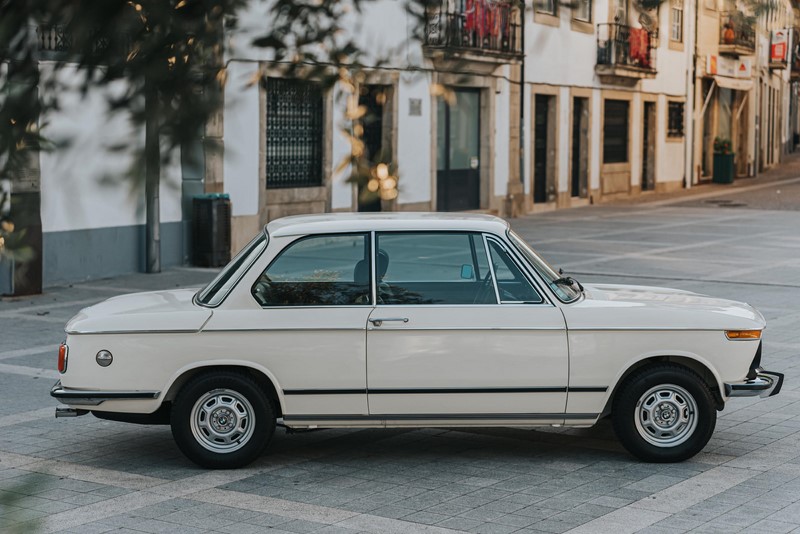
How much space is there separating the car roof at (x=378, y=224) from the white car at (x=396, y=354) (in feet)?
0.23

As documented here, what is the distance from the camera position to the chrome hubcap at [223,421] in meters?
7.28

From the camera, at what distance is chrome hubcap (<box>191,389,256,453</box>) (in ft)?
23.9

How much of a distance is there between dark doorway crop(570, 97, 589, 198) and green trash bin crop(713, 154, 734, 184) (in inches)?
420

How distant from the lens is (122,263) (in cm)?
1783

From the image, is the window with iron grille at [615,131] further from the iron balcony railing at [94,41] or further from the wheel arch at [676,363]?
the iron balcony railing at [94,41]

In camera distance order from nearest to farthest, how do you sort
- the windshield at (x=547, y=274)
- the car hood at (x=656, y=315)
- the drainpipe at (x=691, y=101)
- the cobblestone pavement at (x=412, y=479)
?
1. the cobblestone pavement at (x=412, y=479)
2. the car hood at (x=656, y=315)
3. the windshield at (x=547, y=274)
4. the drainpipe at (x=691, y=101)

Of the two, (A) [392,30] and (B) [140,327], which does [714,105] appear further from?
(A) [392,30]

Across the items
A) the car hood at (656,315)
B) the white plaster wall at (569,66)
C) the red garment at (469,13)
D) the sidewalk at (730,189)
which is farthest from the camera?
the sidewalk at (730,189)

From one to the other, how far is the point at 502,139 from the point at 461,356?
22.4 m

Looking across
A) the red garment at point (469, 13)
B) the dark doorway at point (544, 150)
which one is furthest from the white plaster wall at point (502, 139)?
the red garment at point (469, 13)

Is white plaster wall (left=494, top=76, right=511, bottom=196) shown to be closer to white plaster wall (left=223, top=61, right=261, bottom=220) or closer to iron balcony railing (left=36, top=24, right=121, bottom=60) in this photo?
white plaster wall (left=223, top=61, right=261, bottom=220)

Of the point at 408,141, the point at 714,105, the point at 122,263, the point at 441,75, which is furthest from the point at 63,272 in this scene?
the point at 714,105

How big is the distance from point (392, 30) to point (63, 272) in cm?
1455

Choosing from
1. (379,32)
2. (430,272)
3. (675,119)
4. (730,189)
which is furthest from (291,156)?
(730,189)
